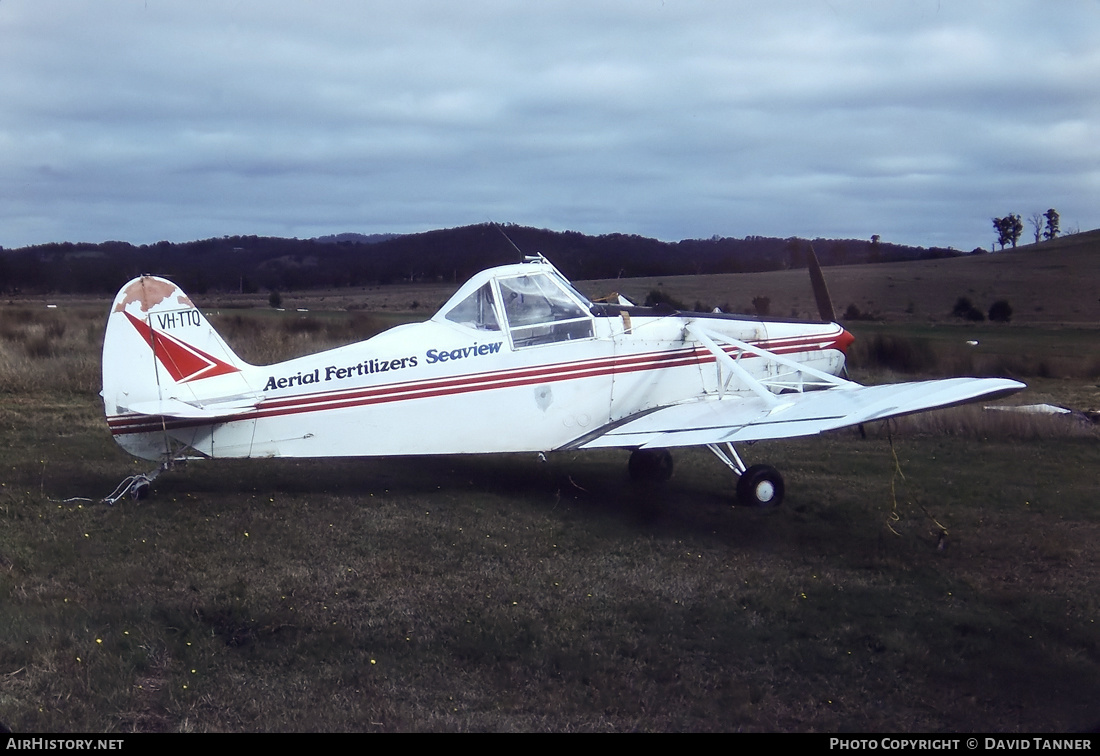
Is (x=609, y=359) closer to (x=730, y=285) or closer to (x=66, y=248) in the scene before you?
(x=730, y=285)

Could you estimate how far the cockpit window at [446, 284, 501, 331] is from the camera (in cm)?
875

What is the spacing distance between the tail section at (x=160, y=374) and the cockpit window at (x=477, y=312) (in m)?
2.08

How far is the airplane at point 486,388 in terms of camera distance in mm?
7934

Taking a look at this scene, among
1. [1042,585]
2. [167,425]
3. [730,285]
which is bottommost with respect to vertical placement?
[1042,585]

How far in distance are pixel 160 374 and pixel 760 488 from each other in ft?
18.7

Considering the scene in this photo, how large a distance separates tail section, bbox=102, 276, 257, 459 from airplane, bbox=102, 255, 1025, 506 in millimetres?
12

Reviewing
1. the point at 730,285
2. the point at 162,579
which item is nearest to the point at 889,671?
the point at 162,579

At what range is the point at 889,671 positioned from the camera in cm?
469

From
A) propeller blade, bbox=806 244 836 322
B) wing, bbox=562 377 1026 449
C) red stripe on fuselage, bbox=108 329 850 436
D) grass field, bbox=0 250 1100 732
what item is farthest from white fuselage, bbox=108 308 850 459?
propeller blade, bbox=806 244 836 322

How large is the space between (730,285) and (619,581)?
10590 millimetres

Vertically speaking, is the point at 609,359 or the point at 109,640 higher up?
the point at 609,359

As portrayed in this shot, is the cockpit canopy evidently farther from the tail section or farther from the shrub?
the shrub

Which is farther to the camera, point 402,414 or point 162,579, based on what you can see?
point 402,414

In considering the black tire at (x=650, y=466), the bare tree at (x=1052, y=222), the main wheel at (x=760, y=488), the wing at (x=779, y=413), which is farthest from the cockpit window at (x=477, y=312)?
the bare tree at (x=1052, y=222)
